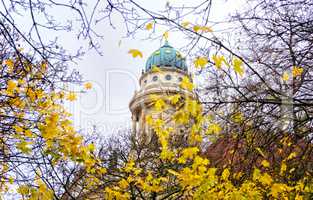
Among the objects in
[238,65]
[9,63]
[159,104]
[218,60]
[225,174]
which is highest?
[9,63]

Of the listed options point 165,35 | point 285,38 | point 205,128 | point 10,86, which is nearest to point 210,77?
point 205,128

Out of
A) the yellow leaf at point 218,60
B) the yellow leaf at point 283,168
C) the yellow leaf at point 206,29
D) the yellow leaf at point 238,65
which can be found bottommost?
the yellow leaf at point 283,168

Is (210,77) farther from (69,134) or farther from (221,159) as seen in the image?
(69,134)

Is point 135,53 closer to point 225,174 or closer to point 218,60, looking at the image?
point 218,60

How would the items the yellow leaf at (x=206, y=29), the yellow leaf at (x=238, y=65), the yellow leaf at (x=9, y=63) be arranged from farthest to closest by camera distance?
the yellow leaf at (x=9, y=63), the yellow leaf at (x=238, y=65), the yellow leaf at (x=206, y=29)

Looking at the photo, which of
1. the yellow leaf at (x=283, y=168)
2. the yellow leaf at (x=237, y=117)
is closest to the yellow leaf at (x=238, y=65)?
the yellow leaf at (x=237, y=117)

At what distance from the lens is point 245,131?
18.8 feet

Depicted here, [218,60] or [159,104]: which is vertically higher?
[218,60]

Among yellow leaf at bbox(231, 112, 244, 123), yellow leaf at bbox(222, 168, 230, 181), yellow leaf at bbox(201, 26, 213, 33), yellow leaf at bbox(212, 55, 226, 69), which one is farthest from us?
yellow leaf at bbox(231, 112, 244, 123)

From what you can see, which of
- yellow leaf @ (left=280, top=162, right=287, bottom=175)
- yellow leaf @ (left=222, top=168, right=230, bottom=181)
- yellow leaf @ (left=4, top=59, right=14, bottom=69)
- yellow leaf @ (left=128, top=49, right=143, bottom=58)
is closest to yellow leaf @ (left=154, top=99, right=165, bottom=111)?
yellow leaf @ (left=128, top=49, right=143, bottom=58)

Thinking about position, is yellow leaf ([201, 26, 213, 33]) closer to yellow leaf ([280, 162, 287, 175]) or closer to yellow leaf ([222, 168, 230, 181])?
yellow leaf ([222, 168, 230, 181])

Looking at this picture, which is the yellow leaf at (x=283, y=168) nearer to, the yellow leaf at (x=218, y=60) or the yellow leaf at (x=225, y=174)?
the yellow leaf at (x=225, y=174)

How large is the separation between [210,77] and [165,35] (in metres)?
2.58

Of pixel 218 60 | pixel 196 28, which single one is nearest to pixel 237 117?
pixel 218 60
